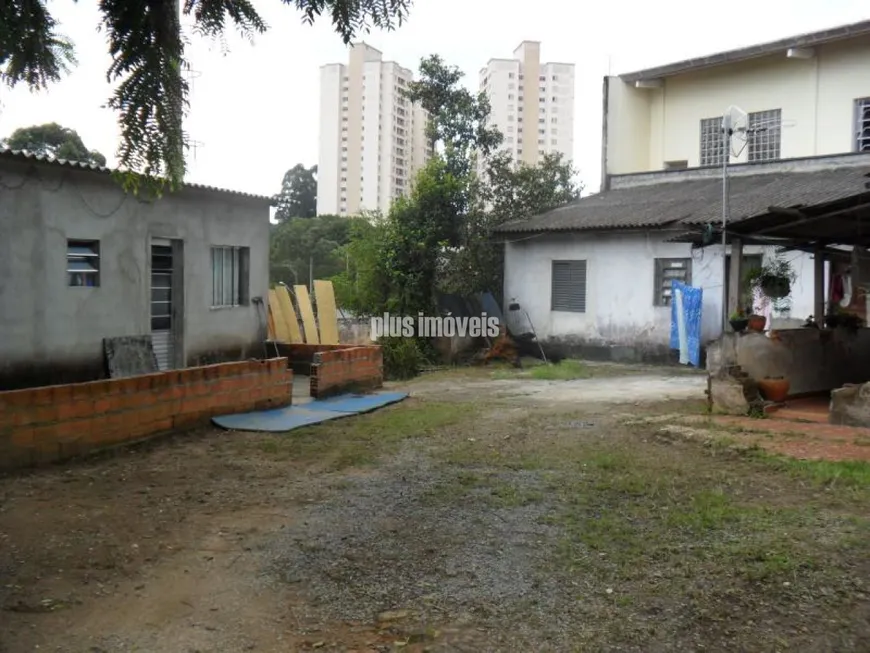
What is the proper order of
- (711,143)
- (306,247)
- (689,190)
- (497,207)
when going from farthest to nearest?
1. (306,247)
2. (497,207)
3. (711,143)
4. (689,190)

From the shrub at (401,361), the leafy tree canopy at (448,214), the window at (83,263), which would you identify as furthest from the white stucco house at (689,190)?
the window at (83,263)

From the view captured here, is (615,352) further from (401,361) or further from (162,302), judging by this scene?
(162,302)

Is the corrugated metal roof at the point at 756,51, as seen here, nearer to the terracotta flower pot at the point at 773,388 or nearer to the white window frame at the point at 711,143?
the white window frame at the point at 711,143

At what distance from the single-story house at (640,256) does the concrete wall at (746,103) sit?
1364 mm

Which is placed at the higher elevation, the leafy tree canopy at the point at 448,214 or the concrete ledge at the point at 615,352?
the leafy tree canopy at the point at 448,214

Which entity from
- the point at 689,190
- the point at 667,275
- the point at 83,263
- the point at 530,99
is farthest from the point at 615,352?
the point at 530,99

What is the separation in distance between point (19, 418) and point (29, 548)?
6.92ft

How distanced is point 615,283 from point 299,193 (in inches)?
1479

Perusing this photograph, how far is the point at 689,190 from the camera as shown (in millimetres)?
17688

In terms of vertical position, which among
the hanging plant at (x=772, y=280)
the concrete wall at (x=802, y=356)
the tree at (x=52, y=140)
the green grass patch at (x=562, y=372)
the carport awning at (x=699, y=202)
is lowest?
the green grass patch at (x=562, y=372)

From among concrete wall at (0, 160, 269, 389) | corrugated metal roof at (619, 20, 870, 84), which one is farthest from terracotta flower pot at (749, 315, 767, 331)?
corrugated metal roof at (619, 20, 870, 84)

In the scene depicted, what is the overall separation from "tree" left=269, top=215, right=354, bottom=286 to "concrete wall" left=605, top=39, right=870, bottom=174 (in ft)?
53.0

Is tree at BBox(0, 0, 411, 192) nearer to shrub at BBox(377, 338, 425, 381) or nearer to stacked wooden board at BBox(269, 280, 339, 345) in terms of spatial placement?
stacked wooden board at BBox(269, 280, 339, 345)

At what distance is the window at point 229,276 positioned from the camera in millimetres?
13016
